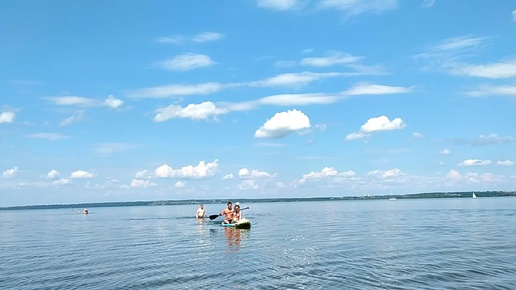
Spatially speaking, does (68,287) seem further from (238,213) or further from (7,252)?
(238,213)

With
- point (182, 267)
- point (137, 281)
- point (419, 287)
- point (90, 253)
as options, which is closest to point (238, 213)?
point (90, 253)

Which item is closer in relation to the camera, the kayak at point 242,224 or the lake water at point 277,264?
the lake water at point 277,264

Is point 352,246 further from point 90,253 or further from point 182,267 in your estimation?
point 90,253

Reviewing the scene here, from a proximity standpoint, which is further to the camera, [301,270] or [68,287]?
[301,270]

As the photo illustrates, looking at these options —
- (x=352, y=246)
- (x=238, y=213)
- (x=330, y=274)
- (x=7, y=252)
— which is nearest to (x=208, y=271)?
(x=330, y=274)

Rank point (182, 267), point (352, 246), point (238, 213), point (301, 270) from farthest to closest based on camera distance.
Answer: point (238, 213) < point (352, 246) < point (182, 267) < point (301, 270)

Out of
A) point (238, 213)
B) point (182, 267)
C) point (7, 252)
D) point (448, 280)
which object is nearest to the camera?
point (448, 280)

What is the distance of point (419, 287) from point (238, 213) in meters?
35.8

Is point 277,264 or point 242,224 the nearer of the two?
point 277,264

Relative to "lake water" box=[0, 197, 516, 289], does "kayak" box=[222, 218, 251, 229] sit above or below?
above

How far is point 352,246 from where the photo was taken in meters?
32.1

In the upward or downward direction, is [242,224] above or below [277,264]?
above

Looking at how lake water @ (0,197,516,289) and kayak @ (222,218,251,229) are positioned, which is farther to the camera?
kayak @ (222,218,251,229)

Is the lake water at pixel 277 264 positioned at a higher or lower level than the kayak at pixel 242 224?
lower
